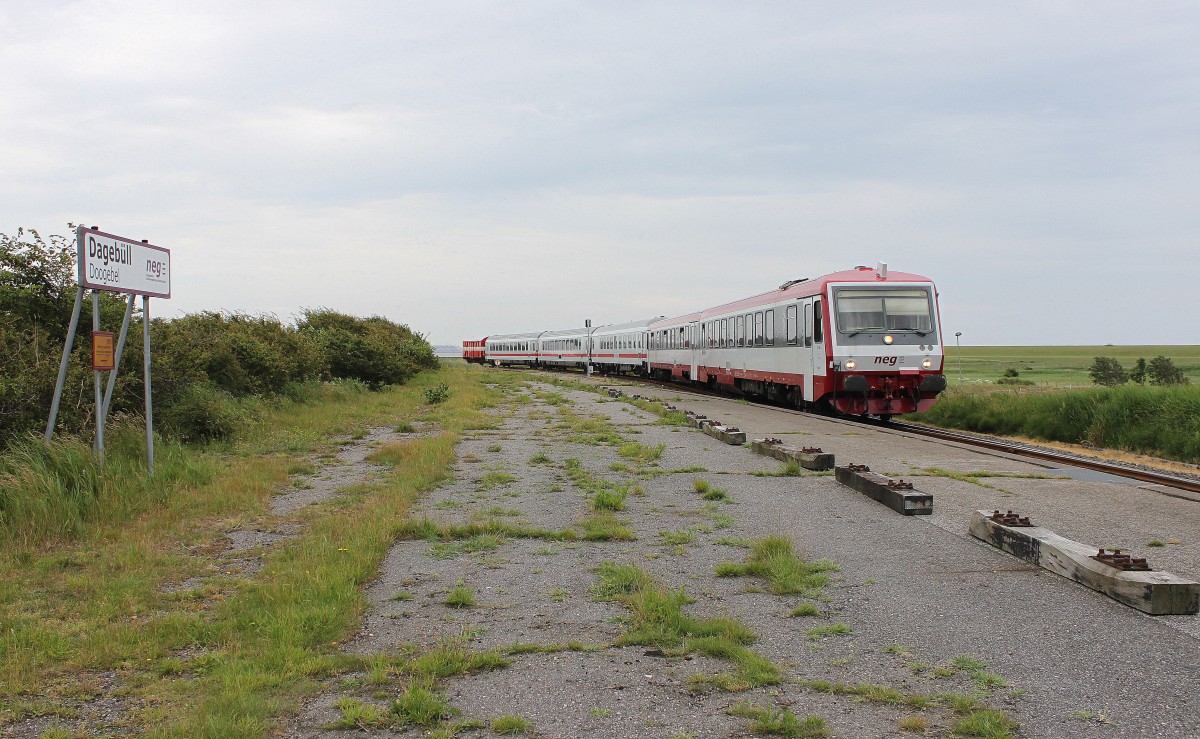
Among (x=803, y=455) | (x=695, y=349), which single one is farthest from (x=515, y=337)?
(x=803, y=455)

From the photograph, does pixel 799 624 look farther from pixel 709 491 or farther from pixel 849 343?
pixel 849 343

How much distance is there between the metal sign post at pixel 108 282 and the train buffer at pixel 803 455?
24.9 ft

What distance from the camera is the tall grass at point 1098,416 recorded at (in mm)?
15188

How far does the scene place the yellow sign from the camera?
872 centimetres

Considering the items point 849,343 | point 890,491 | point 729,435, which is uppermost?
point 849,343

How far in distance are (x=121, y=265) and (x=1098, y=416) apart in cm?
1676

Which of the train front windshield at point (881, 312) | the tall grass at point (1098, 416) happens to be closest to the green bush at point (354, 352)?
the train front windshield at point (881, 312)

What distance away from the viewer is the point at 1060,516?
8227 mm

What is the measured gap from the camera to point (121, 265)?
9195 mm

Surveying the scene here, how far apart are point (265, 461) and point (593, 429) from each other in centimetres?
683

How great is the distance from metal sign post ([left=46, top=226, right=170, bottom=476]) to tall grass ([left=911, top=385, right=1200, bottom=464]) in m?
15.4

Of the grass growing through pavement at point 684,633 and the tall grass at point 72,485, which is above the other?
the tall grass at point 72,485

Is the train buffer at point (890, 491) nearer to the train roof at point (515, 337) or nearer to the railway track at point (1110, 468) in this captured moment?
the railway track at point (1110, 468)

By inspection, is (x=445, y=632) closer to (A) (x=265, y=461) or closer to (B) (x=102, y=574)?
(B) (x=102, y=574)
